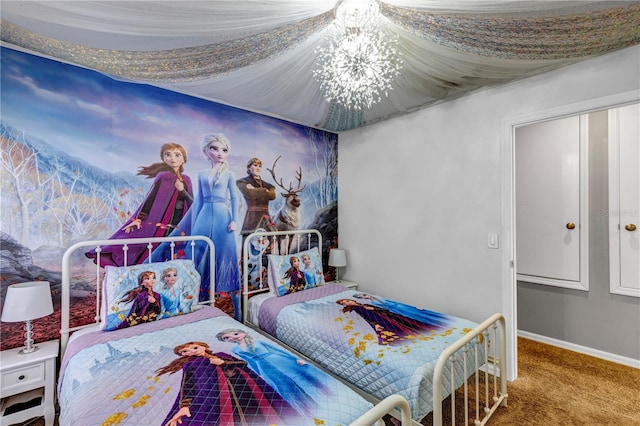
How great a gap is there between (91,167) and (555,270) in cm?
440

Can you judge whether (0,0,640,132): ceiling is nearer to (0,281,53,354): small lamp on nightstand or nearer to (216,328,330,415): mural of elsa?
(0,281,53,354): small lamp on nightstand

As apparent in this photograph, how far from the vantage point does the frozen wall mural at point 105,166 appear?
1.87 meters

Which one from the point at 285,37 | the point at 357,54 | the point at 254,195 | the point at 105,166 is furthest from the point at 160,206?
the point at 357,54

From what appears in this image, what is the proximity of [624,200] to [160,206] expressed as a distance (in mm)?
4193

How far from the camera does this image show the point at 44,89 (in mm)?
1952

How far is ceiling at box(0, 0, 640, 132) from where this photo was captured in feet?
4.71

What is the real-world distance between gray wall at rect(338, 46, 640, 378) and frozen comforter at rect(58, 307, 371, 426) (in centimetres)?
177

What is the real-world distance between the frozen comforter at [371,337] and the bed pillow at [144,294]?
0.70 metres

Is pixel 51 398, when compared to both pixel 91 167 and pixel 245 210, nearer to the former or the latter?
pixel 91 167

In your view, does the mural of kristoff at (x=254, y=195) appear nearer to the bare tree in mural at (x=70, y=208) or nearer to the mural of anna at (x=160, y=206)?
the mural of anna at (x=160, y=206)

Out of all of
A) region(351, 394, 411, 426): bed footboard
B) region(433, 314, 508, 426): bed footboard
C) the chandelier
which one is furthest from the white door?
region(351, 394, 411, 426): bed footboard

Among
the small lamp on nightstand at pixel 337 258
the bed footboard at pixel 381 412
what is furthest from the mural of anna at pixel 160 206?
the bed footboard at pixel 381 412

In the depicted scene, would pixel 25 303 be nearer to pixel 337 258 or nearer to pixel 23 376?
pixel 23 376

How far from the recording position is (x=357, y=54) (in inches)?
70.0
